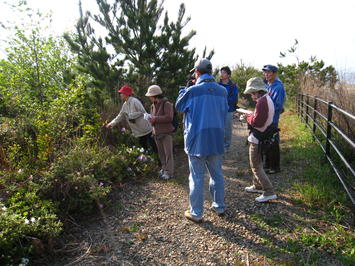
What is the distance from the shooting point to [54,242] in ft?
9.28

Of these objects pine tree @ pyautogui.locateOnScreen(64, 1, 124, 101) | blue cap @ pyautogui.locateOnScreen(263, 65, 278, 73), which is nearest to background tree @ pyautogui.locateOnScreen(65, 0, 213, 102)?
pine tree @ pyautogui.locateOnScreen(64, 1, 124, 101)

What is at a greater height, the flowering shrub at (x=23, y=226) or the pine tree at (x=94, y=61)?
the pine tree at (x=94, y=61)

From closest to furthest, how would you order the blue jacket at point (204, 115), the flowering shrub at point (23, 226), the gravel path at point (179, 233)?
the flowering shrub at point (23, 226)
the gravel path at point (179, 233)
the blue jacket at point (204, 115)

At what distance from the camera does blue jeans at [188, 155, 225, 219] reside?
3.10 m

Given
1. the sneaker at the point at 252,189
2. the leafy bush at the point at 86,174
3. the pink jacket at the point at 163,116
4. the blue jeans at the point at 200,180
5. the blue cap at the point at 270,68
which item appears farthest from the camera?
the pink jacket at the point at 163,116

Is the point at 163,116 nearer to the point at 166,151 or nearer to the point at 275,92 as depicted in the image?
the point at 166,151

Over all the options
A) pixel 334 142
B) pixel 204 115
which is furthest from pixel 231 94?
pixel 204 115

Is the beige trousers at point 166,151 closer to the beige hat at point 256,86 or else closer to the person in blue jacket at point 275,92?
the person in blue jacket at point 275,92

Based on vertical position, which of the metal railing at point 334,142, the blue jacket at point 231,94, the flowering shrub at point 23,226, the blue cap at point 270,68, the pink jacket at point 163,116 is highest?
the blue cap at point 270,68

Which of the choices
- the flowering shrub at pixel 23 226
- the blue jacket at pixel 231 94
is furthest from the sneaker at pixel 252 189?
the flowering shrub at pixel 23 226

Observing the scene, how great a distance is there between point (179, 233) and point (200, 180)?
0.67 metres

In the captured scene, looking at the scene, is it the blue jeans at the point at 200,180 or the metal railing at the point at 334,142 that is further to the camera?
the metal railing at the point at 334,142

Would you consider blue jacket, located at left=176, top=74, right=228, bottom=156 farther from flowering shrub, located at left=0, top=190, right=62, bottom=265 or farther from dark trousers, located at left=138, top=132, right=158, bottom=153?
dark trousers, located at left=138, top=132, right=158, bottom=153

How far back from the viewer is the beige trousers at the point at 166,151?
15.5 ft
